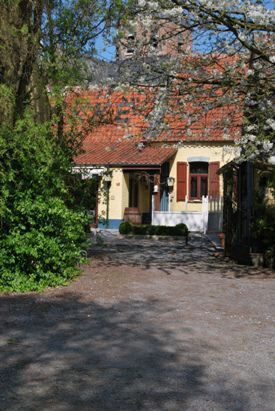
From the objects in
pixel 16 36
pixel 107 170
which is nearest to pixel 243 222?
pixel 107 170

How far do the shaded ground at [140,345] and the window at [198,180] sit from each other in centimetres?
1568

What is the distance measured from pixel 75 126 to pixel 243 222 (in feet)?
19.3

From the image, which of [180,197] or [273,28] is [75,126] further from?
[180,197]

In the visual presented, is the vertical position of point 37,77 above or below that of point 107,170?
above

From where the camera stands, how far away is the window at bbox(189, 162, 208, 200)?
2603 centimetres

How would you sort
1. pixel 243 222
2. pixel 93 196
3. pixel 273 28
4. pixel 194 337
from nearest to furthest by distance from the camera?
pixel 194 337 < pixel 273 28 < pixel 93 196 < pixel 243 222

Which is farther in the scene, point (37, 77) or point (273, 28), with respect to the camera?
point (37, 77)

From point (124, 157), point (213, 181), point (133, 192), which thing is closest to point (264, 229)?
point (213, 181)

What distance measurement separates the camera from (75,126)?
10.6m

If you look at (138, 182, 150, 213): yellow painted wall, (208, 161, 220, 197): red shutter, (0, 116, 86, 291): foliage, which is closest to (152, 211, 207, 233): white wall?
(208, 161, 220, 197): red shutter

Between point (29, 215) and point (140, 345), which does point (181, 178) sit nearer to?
point (29, 215)

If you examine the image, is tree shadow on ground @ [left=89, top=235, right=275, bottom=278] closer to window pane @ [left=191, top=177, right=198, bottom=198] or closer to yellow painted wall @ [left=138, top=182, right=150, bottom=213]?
window pane @ [left=191, top=177, right=198, bottom=198]

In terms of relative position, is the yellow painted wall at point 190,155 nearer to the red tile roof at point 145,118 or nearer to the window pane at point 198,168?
the window pane at point 198,168

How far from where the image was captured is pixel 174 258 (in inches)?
564
